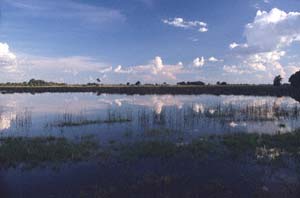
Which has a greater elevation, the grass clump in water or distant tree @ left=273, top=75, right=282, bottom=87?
distant tree @ left=273, top=75, right=282, bottom=87

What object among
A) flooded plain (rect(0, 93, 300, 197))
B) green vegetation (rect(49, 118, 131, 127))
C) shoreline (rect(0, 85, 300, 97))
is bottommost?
flooded plain (rect(0, 93, 300, 197))

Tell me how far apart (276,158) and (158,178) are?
678 centimetres

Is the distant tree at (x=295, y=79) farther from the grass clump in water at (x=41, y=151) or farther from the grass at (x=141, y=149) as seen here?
the grass clump in water at (x=41, y=151)

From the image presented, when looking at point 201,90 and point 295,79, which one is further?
point 201,90

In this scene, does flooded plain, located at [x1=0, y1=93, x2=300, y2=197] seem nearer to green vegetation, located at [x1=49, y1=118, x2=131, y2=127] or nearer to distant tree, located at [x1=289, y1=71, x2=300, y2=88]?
green vegetation, located at [x1=49, y1=118, x2=131, y2=127]

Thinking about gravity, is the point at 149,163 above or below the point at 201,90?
below

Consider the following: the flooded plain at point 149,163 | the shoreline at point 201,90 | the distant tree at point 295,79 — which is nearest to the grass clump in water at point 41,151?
the flooded plain at point 149,163

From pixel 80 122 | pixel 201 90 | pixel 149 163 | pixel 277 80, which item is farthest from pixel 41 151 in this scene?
pixel 277 80

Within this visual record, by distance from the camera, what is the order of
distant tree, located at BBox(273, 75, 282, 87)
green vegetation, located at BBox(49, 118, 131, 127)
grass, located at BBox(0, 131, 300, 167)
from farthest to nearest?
distant tree, located at BBox(273, 75, 282, 87), green vegetation, located at BBox(49, 118, 131, 127), grass, located at BBox(0, 131, 300, 167)

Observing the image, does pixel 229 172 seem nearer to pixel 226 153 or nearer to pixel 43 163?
pixel 226 153

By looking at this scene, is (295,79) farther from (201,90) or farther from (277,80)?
(277,80)

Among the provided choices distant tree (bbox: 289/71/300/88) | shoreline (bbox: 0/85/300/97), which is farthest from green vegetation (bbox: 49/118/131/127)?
distant tree (bbox: 289/71/300/88)

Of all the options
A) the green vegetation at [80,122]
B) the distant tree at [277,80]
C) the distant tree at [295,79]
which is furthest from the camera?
the distant tree at [277,80]

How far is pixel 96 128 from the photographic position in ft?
81.4
